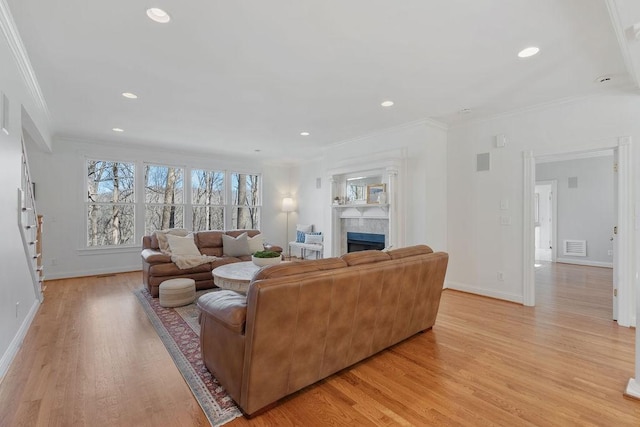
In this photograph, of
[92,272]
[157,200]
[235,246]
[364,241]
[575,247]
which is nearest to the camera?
[235,246]

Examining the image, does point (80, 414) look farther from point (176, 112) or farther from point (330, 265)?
point (176, 112)

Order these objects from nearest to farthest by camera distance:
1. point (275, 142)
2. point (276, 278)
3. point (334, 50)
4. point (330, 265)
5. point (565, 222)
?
1. point (276, 278)
2. point (330, 265)
3. point (334, 50)
4. point (275, 142)
5. point (565, 222)

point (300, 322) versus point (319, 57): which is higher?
point (319, 57)

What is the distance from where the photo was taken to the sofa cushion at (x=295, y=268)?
173cm

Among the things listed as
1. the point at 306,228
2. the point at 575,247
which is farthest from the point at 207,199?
the point at 575,247

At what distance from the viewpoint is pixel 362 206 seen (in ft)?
17.0

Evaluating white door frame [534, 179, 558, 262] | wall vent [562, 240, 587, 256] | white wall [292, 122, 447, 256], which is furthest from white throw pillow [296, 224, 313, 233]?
wall vent [562, 240, 587, 256]

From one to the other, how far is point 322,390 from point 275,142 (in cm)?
460

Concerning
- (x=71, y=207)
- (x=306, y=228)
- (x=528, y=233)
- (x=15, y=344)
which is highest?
(x=71, y=207)

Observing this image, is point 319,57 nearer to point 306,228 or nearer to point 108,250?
point 306,228

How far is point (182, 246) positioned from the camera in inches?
183

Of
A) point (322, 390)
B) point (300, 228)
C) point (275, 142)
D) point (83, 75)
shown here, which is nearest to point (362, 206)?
point (275, 142)

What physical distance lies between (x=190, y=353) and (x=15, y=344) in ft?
4.82

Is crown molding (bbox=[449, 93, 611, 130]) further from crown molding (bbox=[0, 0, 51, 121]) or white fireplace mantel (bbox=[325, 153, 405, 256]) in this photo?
crown molding (bbox=[0, 0, 51, 121])
